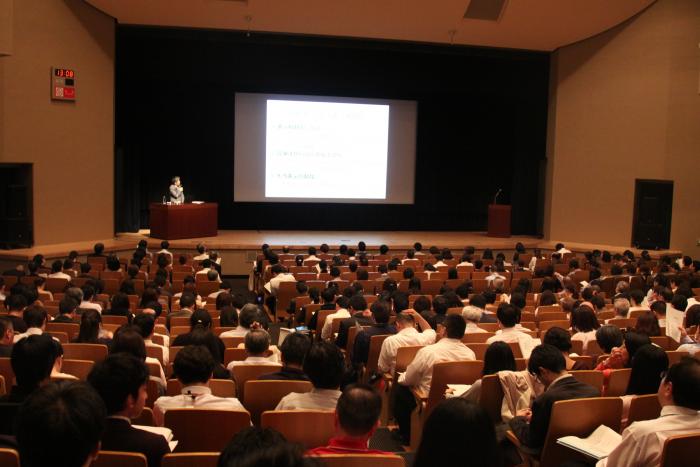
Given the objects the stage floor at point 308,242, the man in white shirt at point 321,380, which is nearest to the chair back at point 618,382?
the man in white shirt at point 321,380

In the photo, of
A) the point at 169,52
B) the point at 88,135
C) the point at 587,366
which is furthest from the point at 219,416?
the point at 169,52

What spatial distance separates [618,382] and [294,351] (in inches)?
84.2

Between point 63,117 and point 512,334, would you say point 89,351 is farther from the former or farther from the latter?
point 63,117

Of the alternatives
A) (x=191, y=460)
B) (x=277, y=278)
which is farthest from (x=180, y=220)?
(x=191, y=460)

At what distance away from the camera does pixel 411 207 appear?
20.0m

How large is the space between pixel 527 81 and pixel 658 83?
3548 millimetres

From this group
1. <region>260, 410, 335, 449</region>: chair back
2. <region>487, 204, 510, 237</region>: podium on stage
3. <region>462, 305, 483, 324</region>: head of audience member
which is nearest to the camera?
<region>260, 410, 335, 449</region>: chair back

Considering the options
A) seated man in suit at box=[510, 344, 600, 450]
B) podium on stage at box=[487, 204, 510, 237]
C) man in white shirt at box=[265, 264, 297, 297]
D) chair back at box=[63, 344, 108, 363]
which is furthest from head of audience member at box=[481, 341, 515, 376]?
podium on stage at box=[487, 204, 510, 237]

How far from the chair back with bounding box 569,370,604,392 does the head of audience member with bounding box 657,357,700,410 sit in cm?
115

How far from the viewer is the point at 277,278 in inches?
417

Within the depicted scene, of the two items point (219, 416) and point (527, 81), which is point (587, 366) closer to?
point (219, 416)

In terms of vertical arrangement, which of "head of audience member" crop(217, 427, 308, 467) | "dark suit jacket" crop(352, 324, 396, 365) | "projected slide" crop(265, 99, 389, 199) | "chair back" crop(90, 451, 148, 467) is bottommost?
"dark suit jacket" crop(352, 324, 396, 365)

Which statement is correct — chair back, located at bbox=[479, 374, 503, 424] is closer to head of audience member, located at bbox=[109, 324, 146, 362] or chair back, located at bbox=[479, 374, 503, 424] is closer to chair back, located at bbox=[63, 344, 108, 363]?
head of audience member, located at bbox=[109, 324, 146, 362]

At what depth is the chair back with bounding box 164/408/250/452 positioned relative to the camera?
3561mm
